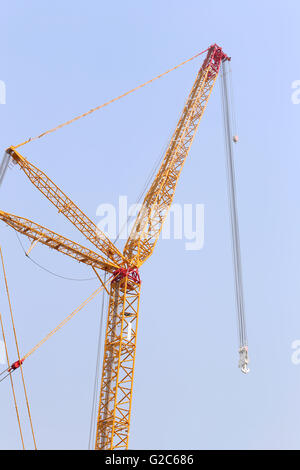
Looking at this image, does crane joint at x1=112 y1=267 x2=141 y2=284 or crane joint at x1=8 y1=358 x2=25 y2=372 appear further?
crane joint at x1=112 y1=267 x2=141 y2=284

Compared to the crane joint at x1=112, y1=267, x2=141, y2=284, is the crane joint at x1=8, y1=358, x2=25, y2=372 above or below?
below

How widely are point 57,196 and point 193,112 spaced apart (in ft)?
55.8

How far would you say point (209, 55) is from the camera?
58500 millimetres

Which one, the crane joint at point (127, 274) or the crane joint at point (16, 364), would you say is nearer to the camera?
the crane joint at point (16, 364)

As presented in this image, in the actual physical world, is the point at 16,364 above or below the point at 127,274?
below

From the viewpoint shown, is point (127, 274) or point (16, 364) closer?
point (16, 364)

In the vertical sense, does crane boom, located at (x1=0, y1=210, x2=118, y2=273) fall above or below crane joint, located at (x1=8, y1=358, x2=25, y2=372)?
above

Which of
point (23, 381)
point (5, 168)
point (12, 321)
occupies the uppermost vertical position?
point (5, 168)

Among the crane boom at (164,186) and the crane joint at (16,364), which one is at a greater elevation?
the crane boom at (164,186)

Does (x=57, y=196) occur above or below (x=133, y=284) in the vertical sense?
above
